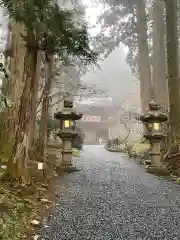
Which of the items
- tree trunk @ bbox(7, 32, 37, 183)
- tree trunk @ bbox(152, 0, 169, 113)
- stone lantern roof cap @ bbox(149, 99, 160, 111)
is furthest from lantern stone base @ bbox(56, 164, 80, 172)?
tree trunk @ bbox(152, 0, 169, 113)

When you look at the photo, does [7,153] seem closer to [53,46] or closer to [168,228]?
[53,46]

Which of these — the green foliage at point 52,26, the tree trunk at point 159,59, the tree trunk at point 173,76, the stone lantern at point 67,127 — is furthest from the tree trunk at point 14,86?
the tree trunk at point 159,59

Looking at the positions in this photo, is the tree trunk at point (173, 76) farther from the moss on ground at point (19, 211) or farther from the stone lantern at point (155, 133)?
the moss on ground at point (19, 211)

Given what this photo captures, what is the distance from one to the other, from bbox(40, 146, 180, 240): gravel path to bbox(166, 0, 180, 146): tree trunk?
6.70 ft

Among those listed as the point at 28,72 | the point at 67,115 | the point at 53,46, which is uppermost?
the point at 53,46

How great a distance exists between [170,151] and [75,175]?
3.05 meters

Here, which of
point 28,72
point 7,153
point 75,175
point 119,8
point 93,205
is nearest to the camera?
point 93,205

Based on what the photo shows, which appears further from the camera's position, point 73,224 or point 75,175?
point 75,175

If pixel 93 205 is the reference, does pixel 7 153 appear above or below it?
above

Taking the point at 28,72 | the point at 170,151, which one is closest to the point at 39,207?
the point at 28,72

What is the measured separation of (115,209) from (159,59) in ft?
38.9

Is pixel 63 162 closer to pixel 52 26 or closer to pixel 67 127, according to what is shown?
pixel 67 127

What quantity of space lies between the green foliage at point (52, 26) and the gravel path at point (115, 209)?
2649 mm

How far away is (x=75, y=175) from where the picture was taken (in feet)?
28.6
